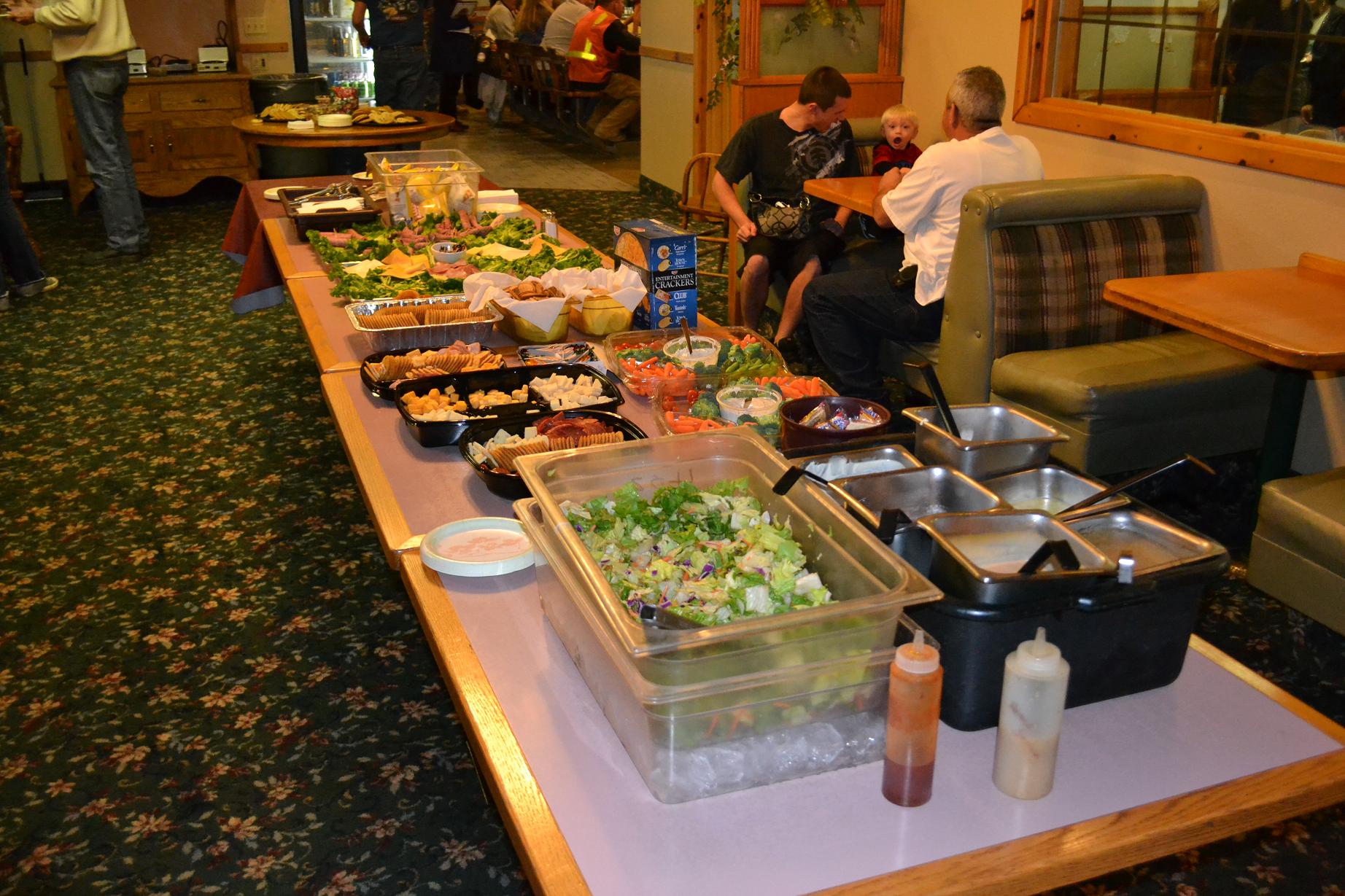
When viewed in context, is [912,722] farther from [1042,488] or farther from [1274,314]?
[1274,314]

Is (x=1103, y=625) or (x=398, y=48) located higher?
(x=398, y=48)

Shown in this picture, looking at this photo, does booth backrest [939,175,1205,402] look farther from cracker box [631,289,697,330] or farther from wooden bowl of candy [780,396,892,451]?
wooden bowl of candy [780,396,892,451]

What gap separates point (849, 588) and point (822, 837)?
0.29 meters

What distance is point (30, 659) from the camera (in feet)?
9.11

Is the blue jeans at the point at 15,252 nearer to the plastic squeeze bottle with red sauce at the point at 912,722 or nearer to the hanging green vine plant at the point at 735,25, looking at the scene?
the hanging green vine plant at the point at 735,25

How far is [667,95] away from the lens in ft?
24.7

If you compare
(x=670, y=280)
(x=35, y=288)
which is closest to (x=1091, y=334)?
(x=670, y=280)

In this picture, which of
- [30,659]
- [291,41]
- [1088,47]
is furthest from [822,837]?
[291,41]

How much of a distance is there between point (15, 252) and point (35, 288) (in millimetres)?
189

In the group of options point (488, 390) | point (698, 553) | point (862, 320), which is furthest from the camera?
point (862, 320)

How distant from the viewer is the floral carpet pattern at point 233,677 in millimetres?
2146

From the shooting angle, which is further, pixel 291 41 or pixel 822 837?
pixel 291 41

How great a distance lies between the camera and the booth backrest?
11.4ft

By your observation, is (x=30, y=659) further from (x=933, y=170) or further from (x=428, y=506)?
(x=933, y=170)
